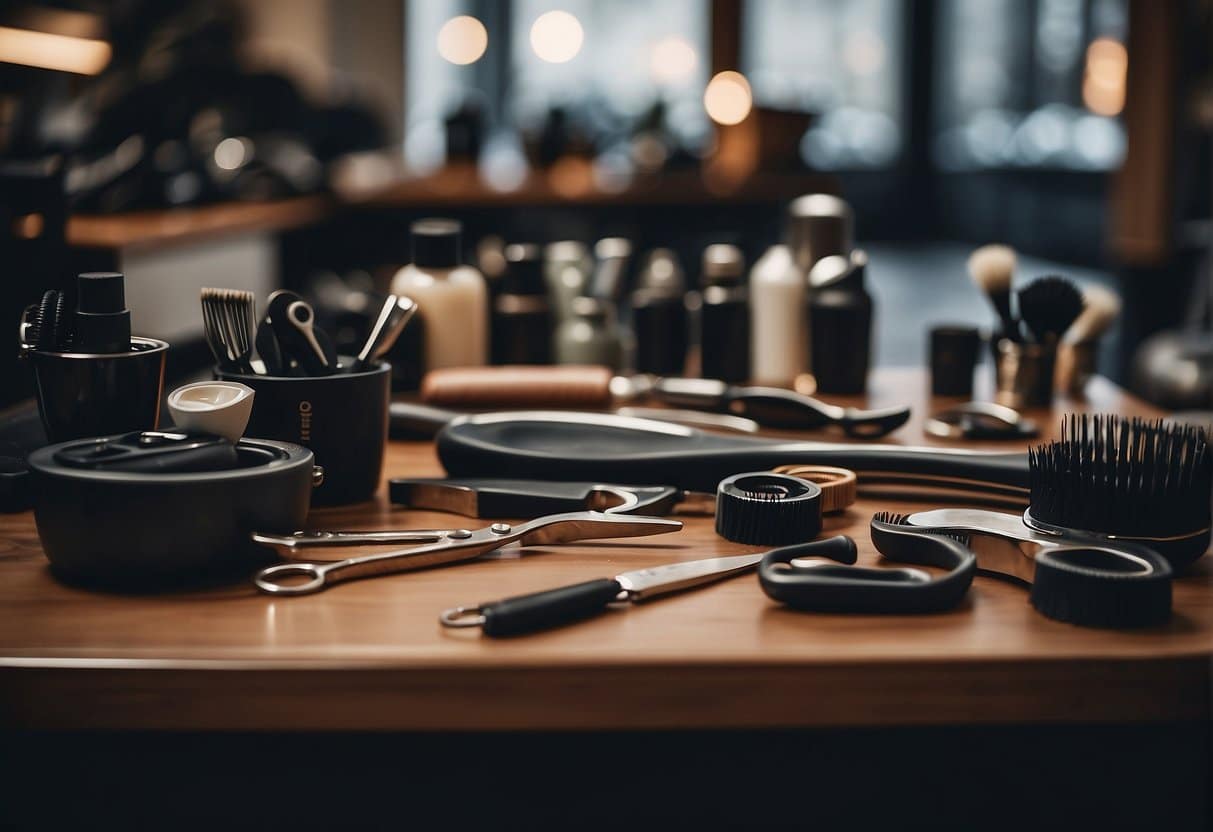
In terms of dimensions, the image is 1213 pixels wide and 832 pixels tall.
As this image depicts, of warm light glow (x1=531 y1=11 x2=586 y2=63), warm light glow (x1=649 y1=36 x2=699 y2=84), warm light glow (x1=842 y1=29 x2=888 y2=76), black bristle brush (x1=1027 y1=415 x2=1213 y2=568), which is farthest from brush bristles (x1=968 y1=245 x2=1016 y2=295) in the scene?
warm light glow (x1=842 y1=29 x2=888 y2=76)

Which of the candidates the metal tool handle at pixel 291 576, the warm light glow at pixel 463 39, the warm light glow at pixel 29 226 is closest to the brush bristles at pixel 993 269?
the metal tool handle at pixel 291 576

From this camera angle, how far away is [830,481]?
2.72ft

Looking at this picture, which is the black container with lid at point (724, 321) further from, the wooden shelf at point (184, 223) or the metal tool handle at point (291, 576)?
the wooden shelf at point (184, 223)

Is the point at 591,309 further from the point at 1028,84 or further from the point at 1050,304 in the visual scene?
the point at 1028,84

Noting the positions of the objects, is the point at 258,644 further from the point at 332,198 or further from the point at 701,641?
the point at 332,198

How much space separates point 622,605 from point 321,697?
0.54ft

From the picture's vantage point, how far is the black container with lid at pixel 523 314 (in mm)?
1318

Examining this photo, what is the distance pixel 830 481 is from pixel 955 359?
0.51 metres

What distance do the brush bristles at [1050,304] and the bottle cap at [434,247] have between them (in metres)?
0.57

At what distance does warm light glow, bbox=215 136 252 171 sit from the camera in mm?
3023

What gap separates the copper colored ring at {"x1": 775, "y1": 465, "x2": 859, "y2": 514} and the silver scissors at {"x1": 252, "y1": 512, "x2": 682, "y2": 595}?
113mm

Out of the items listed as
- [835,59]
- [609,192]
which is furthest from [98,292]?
[835,59]

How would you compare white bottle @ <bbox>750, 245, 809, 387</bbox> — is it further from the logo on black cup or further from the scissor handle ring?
the scissor handle ring

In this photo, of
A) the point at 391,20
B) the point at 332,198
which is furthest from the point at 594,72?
the point at 332,198
